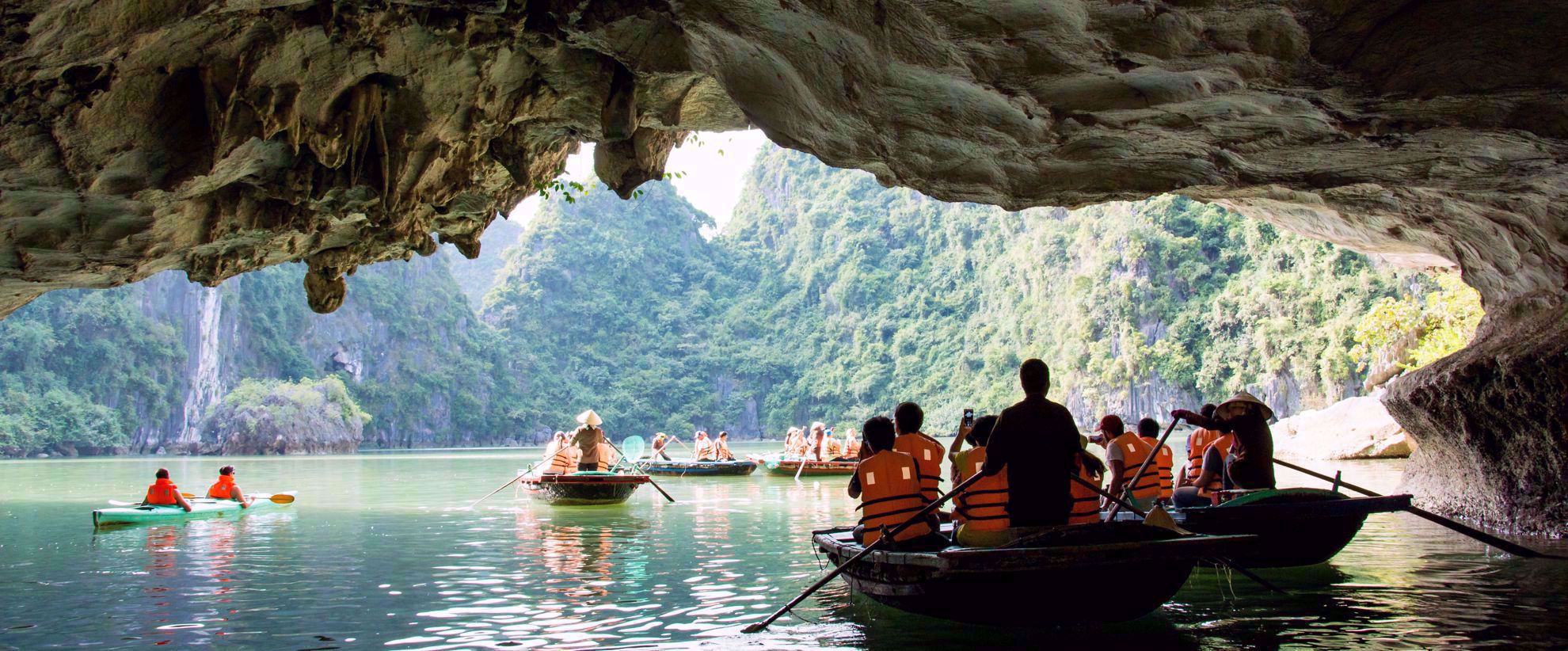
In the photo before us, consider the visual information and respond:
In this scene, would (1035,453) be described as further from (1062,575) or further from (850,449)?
(850,449)

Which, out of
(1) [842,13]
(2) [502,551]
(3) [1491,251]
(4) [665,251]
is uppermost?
(4) [665,251]

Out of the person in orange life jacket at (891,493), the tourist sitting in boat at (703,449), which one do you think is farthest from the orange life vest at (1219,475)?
the tourist sitting in boat at (703,449)

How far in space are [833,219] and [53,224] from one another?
84359mm

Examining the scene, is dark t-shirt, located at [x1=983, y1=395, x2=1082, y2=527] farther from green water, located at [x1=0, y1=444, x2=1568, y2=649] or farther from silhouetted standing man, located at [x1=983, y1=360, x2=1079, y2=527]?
green water, located at [x1=0, y1=444, x2=1568, y2=649]

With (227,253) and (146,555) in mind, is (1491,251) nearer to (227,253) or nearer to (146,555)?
(227,253)

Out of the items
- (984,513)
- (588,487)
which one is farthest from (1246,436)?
(588,487)

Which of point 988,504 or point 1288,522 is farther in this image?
point 1288,522

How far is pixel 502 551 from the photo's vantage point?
34.3 feet

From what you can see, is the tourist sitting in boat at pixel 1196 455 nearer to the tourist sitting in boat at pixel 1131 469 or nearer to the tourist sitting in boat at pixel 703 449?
the tourist sitting in boat at pixel 1131 469

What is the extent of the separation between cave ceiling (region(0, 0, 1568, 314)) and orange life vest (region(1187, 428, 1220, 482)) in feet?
7.07

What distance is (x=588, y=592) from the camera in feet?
25.3

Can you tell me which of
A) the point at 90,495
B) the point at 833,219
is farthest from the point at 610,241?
the point at 90,495

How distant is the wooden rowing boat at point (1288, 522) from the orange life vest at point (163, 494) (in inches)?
457

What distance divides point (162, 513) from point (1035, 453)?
11423mm
